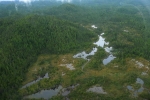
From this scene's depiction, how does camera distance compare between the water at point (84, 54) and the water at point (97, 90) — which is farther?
the water at point (84, 54)

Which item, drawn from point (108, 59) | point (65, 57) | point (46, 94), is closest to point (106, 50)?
point (108, 59)

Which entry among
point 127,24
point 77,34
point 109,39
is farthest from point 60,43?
point 127,24

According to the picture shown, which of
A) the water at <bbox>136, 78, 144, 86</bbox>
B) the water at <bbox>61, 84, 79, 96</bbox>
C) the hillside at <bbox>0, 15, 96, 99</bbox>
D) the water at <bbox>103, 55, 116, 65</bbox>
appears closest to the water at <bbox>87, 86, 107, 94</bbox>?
the water at <bbox>61, 84, 79, 96</bbox>

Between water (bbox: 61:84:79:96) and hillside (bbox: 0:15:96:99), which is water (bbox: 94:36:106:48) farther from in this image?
water (bbox: 61:84:79:96)

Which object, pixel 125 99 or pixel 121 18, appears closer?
pixel 125 99

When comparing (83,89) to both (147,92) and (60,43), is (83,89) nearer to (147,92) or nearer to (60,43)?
(147,92)

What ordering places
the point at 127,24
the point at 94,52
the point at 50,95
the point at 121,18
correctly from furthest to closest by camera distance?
the point at 121,18, the point at 127,24, the point at 94,52, the point at 50,95

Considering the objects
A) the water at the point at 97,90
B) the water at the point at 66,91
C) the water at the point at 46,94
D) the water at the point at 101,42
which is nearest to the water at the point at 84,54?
the water at the point at 101,42

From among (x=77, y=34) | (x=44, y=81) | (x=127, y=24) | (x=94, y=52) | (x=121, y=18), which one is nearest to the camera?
(x=44, y=81)

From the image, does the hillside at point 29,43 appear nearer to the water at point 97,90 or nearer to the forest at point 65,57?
the forest at point 65,57

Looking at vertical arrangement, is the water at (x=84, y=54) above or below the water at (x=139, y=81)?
below

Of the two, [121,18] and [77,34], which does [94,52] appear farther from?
[121,18]
